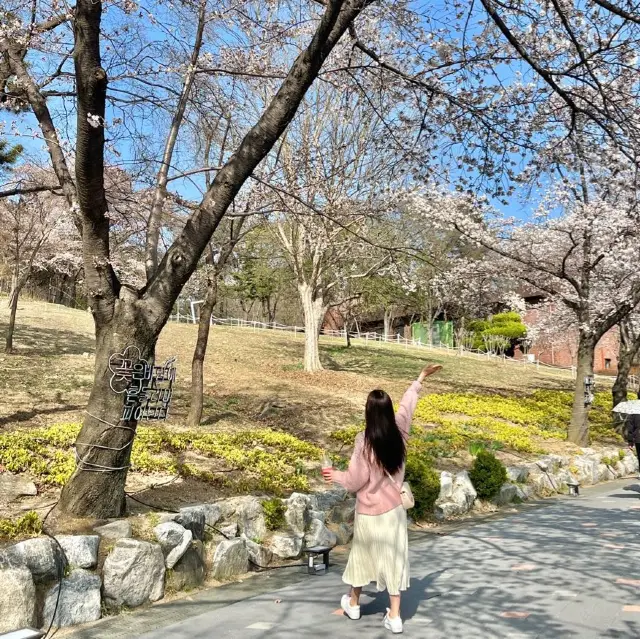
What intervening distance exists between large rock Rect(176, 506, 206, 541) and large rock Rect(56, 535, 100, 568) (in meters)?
0.87

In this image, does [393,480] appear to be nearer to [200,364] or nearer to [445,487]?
[445,487]

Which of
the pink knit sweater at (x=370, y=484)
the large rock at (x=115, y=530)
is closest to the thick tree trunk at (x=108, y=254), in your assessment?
the large rock at (x=115, y=530)

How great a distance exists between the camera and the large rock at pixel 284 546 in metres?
6.04

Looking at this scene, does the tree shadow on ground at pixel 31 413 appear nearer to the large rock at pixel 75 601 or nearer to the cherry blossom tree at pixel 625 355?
the large rock at pixel 75 601

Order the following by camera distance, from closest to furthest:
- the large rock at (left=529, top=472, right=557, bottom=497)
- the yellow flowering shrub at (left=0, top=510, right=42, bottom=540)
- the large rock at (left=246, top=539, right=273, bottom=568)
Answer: the yellow flowering shrub at (left=0, top=510, right=42, bottom=540) → the large rock at (left=246, top=539, right=273, bottom=568) → the large rock at (left=529, top=472, right=557, bottom=497)

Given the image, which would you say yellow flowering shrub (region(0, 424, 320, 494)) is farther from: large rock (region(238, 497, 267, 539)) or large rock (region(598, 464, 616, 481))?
large rock (region(598, 464, 616, 481))

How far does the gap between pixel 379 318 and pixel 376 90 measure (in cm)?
4210

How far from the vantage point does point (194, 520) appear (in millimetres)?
5426

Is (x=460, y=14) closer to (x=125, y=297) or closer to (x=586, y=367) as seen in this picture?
(x=125, y=297)

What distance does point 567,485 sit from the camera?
1088cm

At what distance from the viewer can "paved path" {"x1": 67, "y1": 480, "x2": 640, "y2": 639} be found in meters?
4.15

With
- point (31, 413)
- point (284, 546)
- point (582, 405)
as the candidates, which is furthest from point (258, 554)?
point (582, 405)

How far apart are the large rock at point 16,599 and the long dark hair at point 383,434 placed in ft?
7.78

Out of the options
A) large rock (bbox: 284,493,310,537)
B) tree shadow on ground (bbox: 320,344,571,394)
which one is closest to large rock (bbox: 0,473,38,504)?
large rock (bbox: 284,493,310,537)
